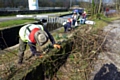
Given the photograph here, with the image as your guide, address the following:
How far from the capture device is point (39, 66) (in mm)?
4770

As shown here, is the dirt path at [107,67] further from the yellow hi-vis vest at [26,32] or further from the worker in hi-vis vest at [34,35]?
the yellow hi-vis vest at [26,32]

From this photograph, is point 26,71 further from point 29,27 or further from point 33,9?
point 33,9

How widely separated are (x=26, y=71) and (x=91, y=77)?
Result: 253 centimetres

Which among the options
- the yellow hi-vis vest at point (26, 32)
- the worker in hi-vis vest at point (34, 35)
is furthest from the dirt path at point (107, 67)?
the yellow hi-vis vest at point (26, 32)

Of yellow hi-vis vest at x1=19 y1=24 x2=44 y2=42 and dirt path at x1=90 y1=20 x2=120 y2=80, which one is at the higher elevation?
yellow hi-vis vest at x1=19 y1=24 x2=44 y2=42

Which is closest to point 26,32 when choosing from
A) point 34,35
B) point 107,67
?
point 34,35

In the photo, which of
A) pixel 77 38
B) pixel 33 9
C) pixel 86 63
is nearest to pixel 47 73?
pixel 86 63

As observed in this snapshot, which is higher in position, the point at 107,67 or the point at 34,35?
the point at 34,35

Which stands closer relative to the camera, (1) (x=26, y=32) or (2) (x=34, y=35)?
(2) (x=34, y=35)

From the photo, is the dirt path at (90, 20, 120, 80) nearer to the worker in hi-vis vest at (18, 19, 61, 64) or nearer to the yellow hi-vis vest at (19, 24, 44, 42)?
the worker in hi-vis vest at (18, 19, 61, 64)

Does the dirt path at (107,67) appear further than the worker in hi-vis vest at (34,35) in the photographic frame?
Yes

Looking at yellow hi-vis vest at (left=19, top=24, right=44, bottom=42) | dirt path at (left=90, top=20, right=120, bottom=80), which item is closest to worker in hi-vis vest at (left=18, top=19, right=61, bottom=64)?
yellow hi-vis vest at (left=19, top=24, right=44, bottom=42)

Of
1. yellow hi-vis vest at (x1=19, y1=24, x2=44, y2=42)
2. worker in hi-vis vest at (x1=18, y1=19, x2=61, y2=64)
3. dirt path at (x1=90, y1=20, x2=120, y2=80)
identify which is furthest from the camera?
dirt path at (x1=90, y1=20, x2=120, y2=80)

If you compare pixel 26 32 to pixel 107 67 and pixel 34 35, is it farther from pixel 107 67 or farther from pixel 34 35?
pixel 107 67
